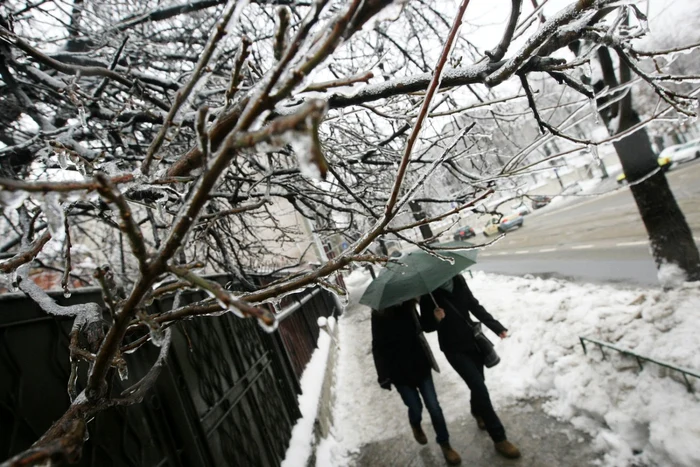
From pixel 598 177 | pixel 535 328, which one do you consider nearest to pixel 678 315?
pixel 535 328

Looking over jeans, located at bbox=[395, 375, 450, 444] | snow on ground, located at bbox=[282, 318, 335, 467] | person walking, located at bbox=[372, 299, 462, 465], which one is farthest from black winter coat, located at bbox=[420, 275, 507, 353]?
snow on ground, located at bbox=[282, 318, 335, 467]

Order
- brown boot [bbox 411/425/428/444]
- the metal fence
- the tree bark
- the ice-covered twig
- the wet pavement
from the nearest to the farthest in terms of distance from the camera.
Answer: the ice-covered twig
the metal fence
the wet pavement
brown boot [bbox 411/425/428/444]
the tree bark

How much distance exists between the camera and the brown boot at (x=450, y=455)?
352 centimetres

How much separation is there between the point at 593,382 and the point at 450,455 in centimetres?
176

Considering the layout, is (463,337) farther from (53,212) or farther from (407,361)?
(53,212)

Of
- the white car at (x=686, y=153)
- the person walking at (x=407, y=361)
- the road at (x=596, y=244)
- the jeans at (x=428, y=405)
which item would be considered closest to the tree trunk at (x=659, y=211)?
the road at (x=596, y=244)

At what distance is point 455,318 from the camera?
12.1 ft

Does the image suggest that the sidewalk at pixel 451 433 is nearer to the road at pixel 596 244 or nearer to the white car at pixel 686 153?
the road at pixel 596 244

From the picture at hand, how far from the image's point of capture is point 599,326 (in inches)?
184

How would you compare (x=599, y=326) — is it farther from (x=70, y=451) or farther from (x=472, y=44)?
(x=70, y=451)

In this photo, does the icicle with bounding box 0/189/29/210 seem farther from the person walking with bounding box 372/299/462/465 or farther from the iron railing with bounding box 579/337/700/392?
the iron railing with bounding box 579/337/700/392

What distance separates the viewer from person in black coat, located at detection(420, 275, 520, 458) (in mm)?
3367

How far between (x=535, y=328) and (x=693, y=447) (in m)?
2.76

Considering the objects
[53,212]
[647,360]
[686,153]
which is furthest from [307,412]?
[686,153]
